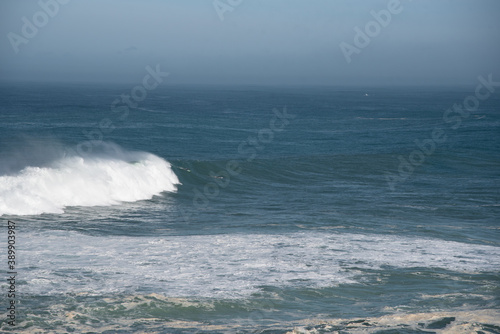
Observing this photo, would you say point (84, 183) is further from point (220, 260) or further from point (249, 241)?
point (220, 260)

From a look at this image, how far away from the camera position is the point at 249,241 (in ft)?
49.1

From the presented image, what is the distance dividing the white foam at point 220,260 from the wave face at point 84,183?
3.97m

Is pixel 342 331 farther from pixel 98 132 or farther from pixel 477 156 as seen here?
pixel 98 132

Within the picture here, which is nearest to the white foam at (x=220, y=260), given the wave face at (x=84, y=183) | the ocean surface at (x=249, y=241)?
the ocean surface at (x=249, y=241)

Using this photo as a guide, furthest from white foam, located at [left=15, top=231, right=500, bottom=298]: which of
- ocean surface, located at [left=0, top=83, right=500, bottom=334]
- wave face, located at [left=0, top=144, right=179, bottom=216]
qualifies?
wave face, located at [left=0, top=144, right=179, bottom=216]

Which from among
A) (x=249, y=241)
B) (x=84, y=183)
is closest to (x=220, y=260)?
(x=249, y=241)

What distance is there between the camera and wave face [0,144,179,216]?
739 inches

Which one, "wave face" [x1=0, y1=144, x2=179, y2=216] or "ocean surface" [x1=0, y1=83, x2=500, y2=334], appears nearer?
"ocean surface" [x1=0, y1=83, x2=500, y2=334]

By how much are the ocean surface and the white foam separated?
0.16 feet

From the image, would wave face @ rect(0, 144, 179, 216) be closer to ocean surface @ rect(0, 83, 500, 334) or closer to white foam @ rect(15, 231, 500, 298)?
ocean surface @ rect(0, 83, 500, 334)

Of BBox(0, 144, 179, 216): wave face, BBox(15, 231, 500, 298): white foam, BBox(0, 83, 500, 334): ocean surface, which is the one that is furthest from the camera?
BBox(0, 144, 179, 216): wave face

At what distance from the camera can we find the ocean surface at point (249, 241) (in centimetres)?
980

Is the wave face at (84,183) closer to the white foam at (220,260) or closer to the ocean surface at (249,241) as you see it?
the ocean surface at (249,241)

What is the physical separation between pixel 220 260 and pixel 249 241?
203 centimetres
